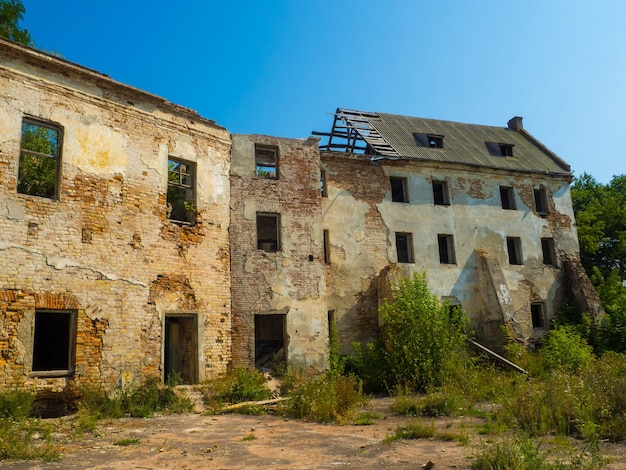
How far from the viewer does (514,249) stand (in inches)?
847

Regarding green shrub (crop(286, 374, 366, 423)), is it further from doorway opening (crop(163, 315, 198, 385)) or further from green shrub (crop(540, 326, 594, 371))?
green shrub (crop(540, 326, 594, 371))

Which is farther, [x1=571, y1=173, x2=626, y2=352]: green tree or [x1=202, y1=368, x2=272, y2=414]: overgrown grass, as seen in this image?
[x1=571, y1=173, x2=626, y2=352]: green tree

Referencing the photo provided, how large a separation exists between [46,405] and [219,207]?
6682 millimetres

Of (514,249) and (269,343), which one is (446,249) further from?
(269,343)

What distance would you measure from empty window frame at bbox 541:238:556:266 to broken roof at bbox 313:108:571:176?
3109 mm

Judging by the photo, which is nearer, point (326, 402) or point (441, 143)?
point (326, 402)

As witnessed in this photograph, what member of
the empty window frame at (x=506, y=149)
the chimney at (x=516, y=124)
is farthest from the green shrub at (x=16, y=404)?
the chimney at (x=516, y=124)

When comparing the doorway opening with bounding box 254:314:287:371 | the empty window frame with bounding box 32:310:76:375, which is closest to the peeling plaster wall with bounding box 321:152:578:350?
the doorway opening with bounding box 254:314:287:371

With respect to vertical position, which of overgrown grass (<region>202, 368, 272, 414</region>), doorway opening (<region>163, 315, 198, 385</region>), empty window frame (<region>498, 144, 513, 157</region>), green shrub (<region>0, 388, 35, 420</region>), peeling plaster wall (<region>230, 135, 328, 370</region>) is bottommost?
overgrown grass (<region>202, 368, 272, 414</region>)

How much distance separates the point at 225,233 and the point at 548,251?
48.8 ft

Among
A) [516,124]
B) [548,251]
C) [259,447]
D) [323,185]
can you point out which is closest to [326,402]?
[259,447]

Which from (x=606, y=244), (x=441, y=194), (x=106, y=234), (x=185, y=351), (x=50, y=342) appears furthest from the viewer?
(x=606, y=244)

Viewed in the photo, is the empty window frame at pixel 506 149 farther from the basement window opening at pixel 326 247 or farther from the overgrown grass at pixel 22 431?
the overgrown grass at pixel 22 431

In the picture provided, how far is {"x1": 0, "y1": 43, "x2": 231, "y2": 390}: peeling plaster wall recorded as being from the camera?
1083 cm
